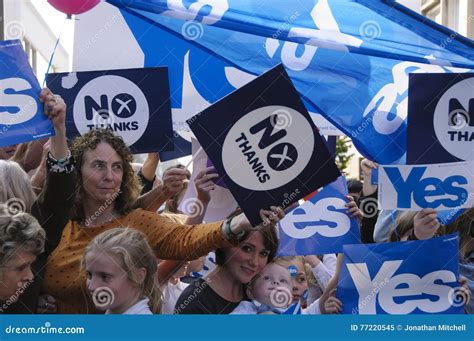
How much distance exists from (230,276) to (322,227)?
808 mm

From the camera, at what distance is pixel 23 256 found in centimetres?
386

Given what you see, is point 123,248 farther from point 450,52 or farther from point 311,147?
point 450,52

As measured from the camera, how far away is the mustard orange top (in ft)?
13.4

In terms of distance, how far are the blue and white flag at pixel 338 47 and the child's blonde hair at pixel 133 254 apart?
153 cm

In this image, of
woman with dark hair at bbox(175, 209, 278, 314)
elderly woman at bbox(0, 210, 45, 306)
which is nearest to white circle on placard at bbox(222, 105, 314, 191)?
woman with dark hair at bbox(175, 209, 278, 314)

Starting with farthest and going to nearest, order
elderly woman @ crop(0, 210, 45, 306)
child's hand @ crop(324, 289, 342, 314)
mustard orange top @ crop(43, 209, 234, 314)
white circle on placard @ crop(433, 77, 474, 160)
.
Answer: white circle on placard @ crop(433, 77, 474, 160)
child's hand @ crop(324, 289, 342, 314)
mustard orange top @ crop(43, 209, 234, 314)
elderly woman @ crop(0, 210, 45, 306)

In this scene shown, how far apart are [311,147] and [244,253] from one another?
60 cm

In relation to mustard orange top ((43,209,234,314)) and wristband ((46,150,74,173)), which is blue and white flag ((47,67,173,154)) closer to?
mustard orange top ((43,209,234,314))

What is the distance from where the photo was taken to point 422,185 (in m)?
4.72

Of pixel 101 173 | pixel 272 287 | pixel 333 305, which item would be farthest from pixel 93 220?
pixel 333 305

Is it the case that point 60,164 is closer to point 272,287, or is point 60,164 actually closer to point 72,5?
point 272,287

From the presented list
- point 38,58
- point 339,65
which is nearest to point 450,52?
point 339,65

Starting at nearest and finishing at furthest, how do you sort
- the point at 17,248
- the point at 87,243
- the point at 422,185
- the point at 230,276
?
the point at 17,248
the point at 87,243
the point at 230,276
the point at 422,185

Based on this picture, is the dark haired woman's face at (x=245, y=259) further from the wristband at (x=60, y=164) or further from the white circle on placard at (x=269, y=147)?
the wristband at (x=60, y=164)
